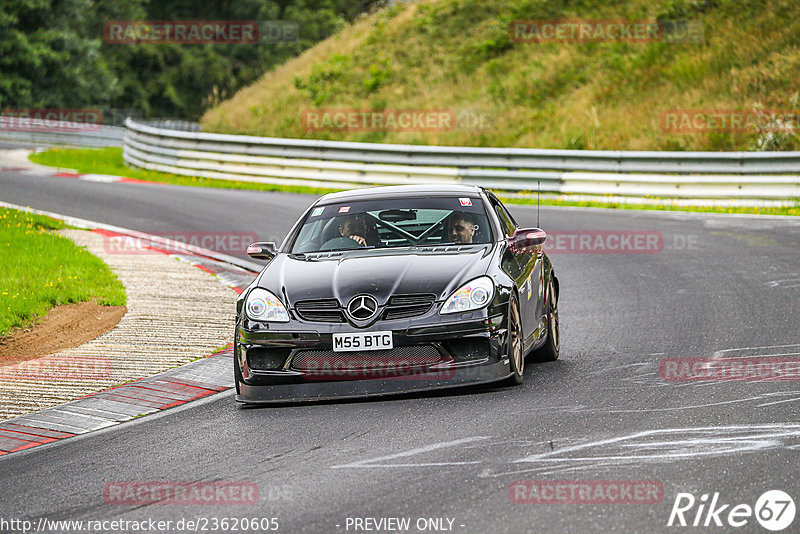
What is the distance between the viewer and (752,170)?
21.4 meters

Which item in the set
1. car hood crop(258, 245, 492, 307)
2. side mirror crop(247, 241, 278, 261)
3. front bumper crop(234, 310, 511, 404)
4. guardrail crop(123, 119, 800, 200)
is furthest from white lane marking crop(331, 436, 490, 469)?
guardrail crop(123, 119, 800, 200)

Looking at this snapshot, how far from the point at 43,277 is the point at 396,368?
21.8ft

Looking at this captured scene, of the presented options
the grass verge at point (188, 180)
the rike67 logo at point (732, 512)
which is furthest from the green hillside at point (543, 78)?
the rike67 logo at point (732, 512)

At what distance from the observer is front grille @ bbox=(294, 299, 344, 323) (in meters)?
7.86

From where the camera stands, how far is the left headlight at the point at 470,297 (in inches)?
309

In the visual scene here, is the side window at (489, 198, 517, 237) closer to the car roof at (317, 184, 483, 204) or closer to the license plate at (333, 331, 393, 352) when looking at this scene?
the car roof at (317, 184, 483, 204)

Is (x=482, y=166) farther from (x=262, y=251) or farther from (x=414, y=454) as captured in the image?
(x=414, y=454)

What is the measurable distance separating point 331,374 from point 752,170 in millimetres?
15493

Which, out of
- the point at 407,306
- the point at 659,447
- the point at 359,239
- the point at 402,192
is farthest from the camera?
the point at 402,192

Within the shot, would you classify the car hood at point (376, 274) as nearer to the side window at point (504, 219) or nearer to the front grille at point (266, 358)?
the front grille at point (266, 358)

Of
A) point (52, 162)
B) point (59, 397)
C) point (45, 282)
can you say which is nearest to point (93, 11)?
point (52, 162)

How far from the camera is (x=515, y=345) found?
26.8 ft

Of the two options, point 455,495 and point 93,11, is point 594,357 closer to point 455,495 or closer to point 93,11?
point 455,495

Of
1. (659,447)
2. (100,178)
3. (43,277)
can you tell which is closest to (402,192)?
(659,447)
